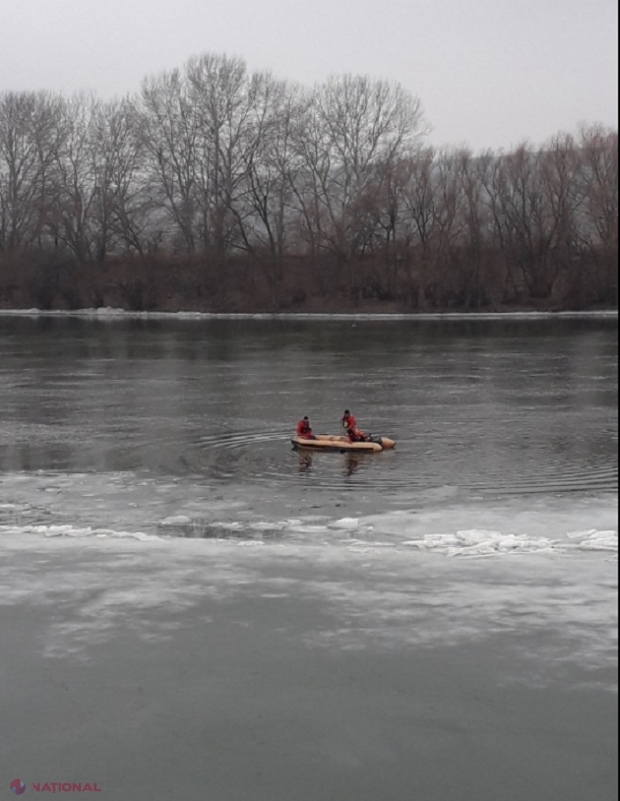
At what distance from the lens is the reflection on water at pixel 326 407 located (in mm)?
20844

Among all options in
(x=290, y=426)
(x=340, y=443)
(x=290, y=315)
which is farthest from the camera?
(x=290, y=315)

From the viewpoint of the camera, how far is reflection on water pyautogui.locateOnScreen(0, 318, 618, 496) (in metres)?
20.8

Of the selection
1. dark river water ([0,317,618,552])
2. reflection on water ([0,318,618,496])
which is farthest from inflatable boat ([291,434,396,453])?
dark river water ([0,317,618,552])

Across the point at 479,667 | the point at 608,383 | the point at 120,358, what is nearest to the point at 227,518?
the point at 479,667

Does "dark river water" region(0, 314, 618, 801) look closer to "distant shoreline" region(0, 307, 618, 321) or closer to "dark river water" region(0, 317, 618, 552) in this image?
"dark river water" region(0, 317, 618, 552)

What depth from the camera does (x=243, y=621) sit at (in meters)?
11.7

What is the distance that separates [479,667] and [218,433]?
16.1 meters

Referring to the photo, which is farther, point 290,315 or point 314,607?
point 290,315

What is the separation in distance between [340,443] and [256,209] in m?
74.2

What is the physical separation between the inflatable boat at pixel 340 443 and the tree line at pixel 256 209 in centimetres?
5332

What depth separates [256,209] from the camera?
94.9m

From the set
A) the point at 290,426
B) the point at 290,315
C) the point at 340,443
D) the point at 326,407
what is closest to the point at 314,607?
the point at 340,443

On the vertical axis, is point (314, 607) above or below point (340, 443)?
below

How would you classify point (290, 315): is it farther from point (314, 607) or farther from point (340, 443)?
point (314, 607)
